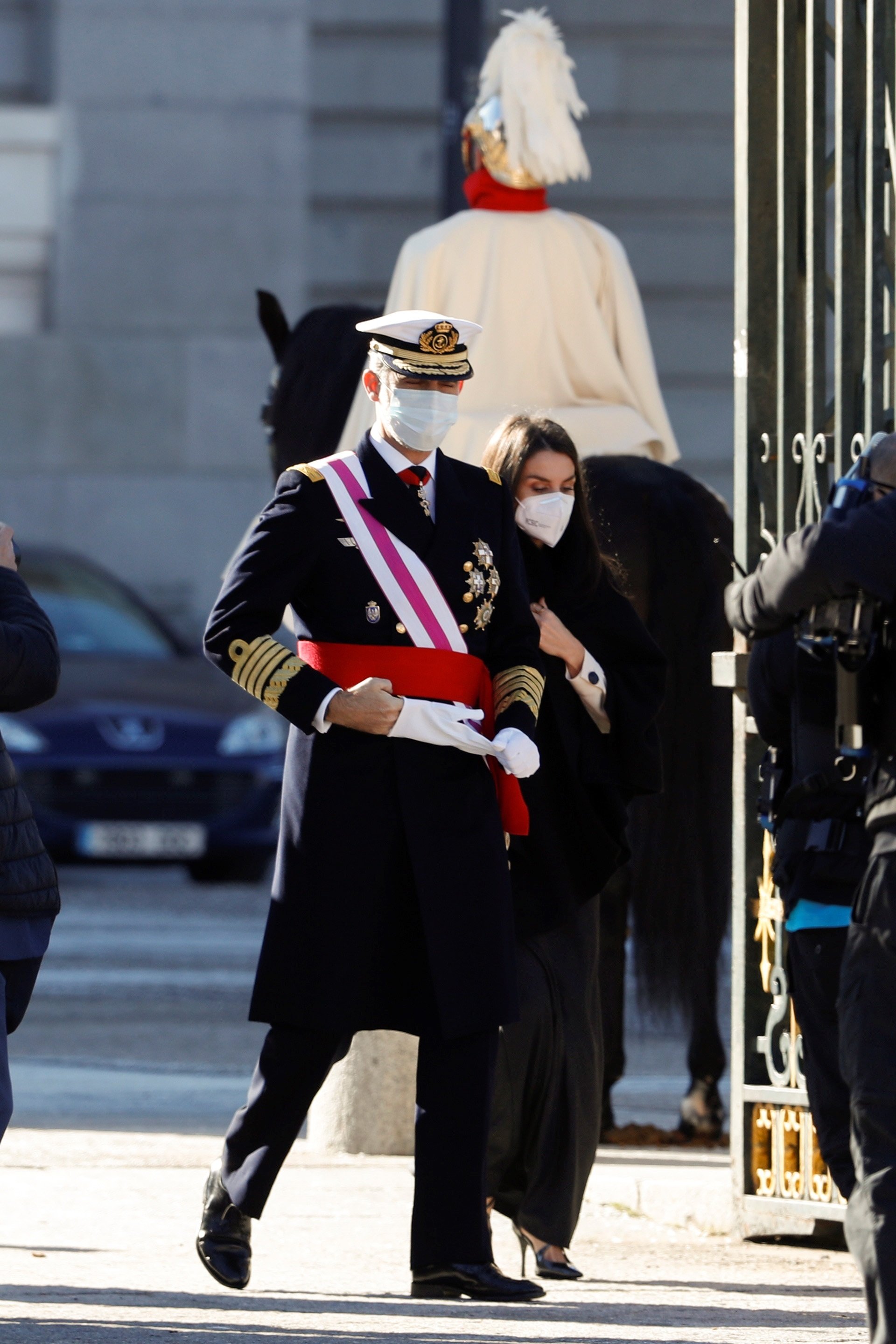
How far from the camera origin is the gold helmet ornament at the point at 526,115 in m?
7.78

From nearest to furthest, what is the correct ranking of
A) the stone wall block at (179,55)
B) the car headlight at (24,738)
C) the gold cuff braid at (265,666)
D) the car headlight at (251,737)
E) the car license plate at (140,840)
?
the gold cuff braid at (265,666), the car headlight at (24,738), the car license plate at (140,840), the car headlight at (251,737), the stone wall block at (179,55)

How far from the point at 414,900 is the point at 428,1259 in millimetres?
662

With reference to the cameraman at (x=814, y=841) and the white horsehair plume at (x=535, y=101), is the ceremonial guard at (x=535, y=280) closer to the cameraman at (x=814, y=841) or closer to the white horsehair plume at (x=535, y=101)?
the white horsehair plume at (x=535, y=101)

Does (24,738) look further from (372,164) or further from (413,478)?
(413,478)

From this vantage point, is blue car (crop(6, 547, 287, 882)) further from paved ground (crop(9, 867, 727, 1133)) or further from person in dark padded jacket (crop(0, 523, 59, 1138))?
person in dark padded jacket (crop(0, 523, 59, 1138))

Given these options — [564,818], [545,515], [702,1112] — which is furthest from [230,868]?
[545,515]

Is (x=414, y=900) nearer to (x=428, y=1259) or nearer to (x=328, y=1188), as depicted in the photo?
(x=428, y=1259)

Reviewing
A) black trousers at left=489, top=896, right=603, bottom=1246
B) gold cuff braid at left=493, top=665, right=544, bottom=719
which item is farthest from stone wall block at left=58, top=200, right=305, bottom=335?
gold cuff braid at left=493, top=665, right=544, bottom=719

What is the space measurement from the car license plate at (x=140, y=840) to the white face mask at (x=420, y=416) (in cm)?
881

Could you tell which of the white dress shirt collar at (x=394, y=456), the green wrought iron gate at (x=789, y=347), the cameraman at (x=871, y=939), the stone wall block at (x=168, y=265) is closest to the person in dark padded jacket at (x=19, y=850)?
the white dress shirt collar at (x=394, y=456)

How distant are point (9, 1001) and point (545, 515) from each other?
150 centimetres

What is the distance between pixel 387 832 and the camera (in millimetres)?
5352

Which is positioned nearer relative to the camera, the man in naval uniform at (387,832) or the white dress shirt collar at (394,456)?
the man in naval uniform at (387,832)

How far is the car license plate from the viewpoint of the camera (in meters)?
14.1
